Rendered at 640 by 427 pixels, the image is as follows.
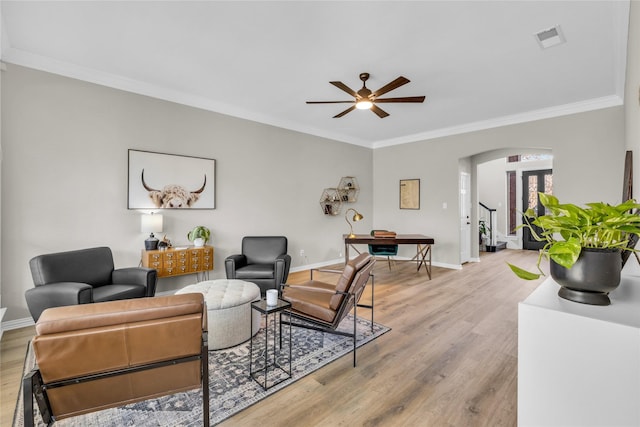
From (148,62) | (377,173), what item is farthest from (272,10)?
(377,173)

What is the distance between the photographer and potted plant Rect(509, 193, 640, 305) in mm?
913

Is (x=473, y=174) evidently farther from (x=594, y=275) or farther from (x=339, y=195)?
(x=594, y=275)

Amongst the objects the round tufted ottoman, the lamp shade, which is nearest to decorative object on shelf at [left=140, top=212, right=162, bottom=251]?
the lamp shade

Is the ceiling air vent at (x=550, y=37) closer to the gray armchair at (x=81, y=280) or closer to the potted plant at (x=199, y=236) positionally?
the potted plant at (x=199, y=236)

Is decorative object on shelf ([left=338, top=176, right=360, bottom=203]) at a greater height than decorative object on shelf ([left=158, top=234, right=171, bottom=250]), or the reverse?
decorative object on shelf ([left=338, top=176, right=360, bottom=203])

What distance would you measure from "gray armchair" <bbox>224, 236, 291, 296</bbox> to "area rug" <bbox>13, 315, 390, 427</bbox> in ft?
3.57

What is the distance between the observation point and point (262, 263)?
4.41 meters

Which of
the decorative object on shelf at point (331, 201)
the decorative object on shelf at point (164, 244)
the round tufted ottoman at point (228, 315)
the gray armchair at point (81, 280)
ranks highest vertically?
the decorative object on shelf at point (331, 201)

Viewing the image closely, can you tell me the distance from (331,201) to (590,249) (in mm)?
5493

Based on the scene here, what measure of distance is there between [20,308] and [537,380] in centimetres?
457

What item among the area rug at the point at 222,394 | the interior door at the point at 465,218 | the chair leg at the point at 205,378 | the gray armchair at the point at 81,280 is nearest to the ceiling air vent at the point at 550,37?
the area rug at the point at 222,394

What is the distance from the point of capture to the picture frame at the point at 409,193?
6.58 meters

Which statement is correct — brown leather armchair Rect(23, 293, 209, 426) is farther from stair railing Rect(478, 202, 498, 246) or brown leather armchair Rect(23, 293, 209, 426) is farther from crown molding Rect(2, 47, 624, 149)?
stair railing Rect(478, 202, 498, 246)

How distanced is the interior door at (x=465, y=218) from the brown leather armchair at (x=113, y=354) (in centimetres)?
609
